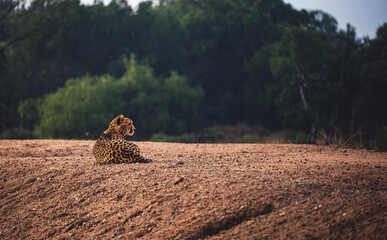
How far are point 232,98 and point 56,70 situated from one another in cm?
1349

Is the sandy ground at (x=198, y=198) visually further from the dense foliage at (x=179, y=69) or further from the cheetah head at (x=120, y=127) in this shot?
the dense foliage at (x=179, y=69)

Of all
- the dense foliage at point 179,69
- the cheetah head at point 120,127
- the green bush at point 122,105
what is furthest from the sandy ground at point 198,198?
the green bush at point 122,105

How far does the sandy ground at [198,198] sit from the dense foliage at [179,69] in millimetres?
15168

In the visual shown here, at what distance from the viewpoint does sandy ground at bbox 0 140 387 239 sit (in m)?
4.50

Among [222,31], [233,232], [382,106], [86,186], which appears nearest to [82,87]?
[222,31]

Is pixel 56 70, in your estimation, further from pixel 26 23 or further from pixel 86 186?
pixel 86 186

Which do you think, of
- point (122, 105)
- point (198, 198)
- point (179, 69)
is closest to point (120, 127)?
point (198, 198)

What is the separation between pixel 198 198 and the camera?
5.22 meters

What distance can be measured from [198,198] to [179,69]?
30685mm

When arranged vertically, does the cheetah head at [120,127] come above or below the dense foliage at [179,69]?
below

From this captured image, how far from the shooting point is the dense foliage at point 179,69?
2520 centimetres

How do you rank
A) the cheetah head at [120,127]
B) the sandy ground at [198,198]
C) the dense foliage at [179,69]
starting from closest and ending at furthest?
the sandy ground at [198,198] < the cheetah head at [120,127] < the dense foliage at [179,69]

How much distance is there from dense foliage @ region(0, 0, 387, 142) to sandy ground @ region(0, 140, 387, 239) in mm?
15168

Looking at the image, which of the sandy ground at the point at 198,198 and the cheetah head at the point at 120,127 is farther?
the cheetah head at the point at 120,127
